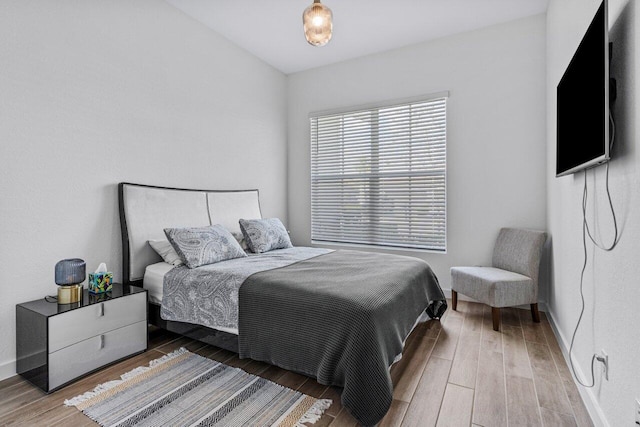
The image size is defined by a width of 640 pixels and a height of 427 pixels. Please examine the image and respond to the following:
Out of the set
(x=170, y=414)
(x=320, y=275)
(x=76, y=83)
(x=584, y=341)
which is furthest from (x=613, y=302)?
(x=76, y=83)

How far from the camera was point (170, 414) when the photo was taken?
1680mm

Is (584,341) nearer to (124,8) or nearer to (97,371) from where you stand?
(97,371)

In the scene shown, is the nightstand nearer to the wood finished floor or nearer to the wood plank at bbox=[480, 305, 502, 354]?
the wood finished floor

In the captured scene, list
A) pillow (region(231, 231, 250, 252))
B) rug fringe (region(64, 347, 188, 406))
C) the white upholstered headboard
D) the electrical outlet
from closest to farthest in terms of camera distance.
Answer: the electrical outlet → rug fringe (region(64, 347, 188, 406)) → the white upholstered headboard → pillow (region(231, 231, 250, 252))

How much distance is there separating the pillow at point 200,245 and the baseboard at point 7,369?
46.3 inches

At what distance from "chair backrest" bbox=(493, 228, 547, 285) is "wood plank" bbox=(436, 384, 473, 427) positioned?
59.2 inches

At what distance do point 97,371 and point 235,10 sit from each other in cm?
323

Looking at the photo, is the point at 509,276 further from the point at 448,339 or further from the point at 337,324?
the point at 337,324

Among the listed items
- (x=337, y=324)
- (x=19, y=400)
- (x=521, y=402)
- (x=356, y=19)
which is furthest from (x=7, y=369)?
(x=356, y=19)

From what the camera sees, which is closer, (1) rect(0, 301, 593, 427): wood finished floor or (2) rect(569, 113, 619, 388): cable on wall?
(2) rect(569, 113, 619, 388): cable on wall

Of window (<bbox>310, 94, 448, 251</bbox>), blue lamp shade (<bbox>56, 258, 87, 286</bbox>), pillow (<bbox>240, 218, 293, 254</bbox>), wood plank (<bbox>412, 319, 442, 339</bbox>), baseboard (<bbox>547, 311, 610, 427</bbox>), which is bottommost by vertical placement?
wood plank (<bbox>412, 319, 442, 339</bbox>)

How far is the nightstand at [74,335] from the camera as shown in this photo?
1882 mm

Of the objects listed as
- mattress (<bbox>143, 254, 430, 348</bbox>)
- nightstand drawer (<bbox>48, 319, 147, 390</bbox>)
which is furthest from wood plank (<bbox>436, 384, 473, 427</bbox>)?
nightstand drawer (<bbox>48, 319, 147, 390</bbox>)

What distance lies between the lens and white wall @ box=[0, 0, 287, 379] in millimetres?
2070
